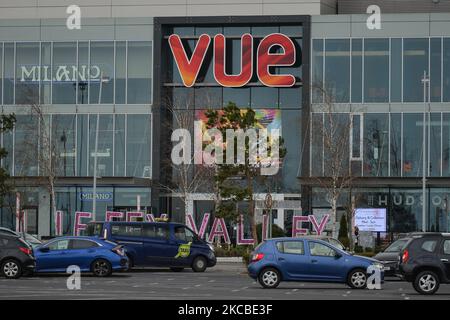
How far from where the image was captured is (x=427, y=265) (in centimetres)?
2970

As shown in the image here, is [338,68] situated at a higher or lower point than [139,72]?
higher

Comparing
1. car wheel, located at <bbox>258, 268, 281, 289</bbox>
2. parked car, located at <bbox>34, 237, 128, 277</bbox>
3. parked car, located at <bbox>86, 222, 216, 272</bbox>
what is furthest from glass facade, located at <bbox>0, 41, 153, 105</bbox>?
car wheel, located at <bbox>258, 268, 281, 289</bbox>

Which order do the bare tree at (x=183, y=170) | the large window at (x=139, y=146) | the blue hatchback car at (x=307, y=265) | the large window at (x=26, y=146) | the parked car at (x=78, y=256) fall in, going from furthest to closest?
the large window at (x=139, y=146), the large window at (x=26, y=146), the bare tree at (x=183, y=170), the parked car at (x=78, y=256), the blue hatchback car at (x=307, y=265)

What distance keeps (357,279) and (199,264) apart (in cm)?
1248

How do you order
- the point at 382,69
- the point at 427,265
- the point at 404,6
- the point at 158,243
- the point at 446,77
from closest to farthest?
the point at 427,265 < the point at 158,243 < the point at 446,77 < the point at 382,69 < the point at 404,6

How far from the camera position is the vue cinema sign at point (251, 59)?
207 ft

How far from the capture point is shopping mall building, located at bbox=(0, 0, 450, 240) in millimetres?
61406

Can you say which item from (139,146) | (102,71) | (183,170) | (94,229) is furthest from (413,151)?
(94,229)

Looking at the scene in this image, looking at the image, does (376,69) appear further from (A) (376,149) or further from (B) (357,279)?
(B) (357,279)

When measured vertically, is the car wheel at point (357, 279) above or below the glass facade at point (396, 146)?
below

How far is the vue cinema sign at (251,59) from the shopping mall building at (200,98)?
430mm

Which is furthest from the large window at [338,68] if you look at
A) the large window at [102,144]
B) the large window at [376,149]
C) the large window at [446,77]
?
the large window at [102,144]

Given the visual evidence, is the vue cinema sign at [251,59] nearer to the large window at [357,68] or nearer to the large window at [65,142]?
the large window at [357,68]

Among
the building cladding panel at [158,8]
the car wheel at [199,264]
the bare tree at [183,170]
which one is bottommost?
the car wheel at [199,264]
